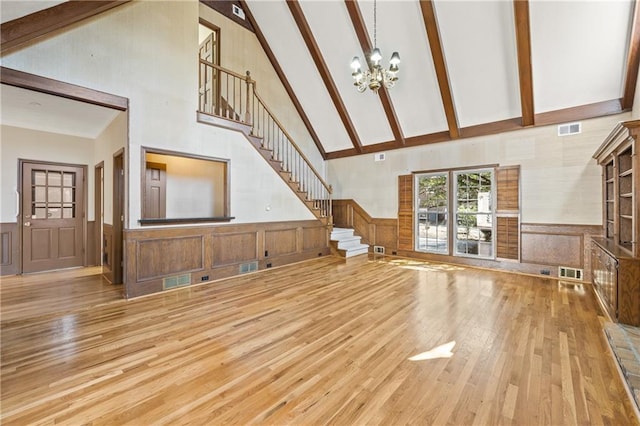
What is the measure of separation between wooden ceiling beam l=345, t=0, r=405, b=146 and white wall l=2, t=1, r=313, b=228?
113 inches

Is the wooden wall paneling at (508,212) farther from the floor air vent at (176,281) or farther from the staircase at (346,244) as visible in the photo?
the floor air vent at (176,281)

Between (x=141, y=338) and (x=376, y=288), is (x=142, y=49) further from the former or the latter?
(x=376, y=288)

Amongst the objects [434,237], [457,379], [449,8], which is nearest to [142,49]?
[449,8]

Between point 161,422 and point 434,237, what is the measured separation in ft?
20.6

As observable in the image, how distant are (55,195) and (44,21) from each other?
3.68m

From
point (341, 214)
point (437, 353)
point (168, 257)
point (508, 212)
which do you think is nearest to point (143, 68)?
point (168, 257)

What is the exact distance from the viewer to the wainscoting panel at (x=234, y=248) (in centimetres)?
493

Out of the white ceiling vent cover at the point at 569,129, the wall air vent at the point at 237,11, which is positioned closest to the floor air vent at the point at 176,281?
the wall air vent at the point at 237,11

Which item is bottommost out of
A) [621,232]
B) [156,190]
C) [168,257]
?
[168,257]

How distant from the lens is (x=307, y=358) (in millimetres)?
2369

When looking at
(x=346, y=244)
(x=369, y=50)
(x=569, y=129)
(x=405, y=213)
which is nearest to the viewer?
(x=569, y=129)

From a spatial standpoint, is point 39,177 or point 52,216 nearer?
point 39,177

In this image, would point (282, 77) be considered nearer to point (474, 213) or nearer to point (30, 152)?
point (30, 152)

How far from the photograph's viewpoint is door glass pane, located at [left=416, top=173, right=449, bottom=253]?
647cm
